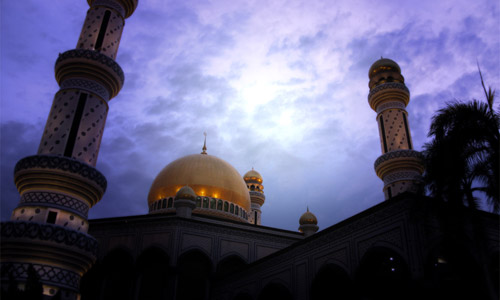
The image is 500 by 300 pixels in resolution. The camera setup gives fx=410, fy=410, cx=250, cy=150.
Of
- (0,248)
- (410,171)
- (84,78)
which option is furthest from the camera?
(410,171)

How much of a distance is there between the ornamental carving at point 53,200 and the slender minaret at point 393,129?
36.0ft

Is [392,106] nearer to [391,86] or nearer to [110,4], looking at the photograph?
[391,86]

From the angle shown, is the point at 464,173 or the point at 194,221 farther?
the point at 194,221

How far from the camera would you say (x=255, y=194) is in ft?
107

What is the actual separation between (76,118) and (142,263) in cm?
811

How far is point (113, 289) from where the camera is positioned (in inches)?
690

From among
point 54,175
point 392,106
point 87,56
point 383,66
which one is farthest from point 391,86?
point 54,175

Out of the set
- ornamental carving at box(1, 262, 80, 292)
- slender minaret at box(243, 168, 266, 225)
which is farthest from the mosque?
slender minaret at box(243, 168, 266, 225)

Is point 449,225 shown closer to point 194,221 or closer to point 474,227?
point 474,227

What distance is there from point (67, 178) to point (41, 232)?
1537 mm

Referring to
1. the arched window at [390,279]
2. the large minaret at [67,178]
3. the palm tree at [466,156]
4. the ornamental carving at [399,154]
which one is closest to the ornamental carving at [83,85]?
the large minaret at [67,178]

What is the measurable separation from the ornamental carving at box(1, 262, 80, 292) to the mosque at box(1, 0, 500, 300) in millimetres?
23

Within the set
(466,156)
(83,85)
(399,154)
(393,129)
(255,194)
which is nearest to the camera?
(466,156)

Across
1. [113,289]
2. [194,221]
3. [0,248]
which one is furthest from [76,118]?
[113,289]
